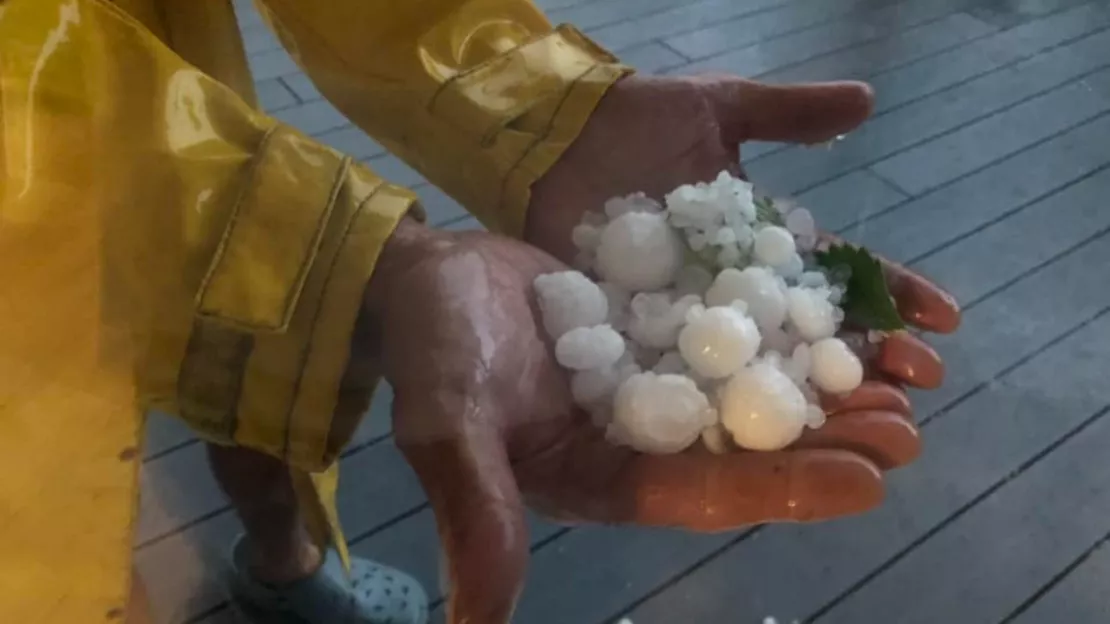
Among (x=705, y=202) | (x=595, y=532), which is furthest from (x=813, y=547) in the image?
(x=705, y=202)

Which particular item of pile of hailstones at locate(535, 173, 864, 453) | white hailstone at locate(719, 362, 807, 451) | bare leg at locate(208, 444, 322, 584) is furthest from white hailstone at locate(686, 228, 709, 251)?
bare leg at locate(208, 444, 322, 584)

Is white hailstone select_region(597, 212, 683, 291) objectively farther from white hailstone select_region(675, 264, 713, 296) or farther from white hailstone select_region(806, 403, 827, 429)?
white hailstone select_region(806, 403, 827, 429)

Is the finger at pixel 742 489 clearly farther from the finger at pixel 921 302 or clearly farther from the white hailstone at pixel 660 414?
the finger at pixel 921 302

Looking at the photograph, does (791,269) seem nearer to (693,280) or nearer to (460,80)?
(693,280)

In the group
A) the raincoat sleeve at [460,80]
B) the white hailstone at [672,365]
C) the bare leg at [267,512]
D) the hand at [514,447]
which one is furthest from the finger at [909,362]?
the bare leg at [267,512]

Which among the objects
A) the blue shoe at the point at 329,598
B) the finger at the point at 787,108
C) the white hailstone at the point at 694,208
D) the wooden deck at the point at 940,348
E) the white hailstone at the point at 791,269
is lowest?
the wooden deck at the point at 940,348

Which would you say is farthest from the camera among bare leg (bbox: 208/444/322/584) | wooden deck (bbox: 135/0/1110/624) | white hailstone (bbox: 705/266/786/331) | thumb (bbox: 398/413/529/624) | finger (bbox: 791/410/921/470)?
wooden deck (bbox: 135/0/1110/624)

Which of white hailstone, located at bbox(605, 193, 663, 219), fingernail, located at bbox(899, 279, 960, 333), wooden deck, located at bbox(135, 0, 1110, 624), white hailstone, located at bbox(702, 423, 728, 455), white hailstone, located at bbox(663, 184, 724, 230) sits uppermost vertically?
white hailstone, located at bbox(663, 184, 724, 230)
